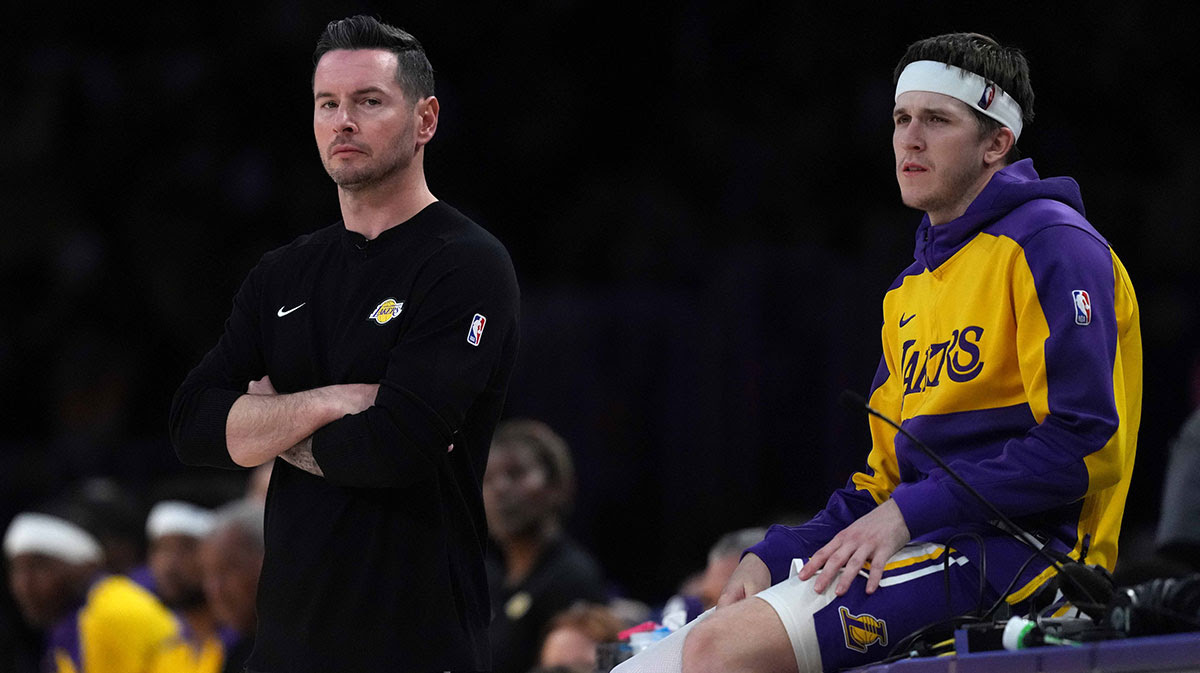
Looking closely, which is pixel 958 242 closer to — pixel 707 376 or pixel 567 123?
pixel 707 376

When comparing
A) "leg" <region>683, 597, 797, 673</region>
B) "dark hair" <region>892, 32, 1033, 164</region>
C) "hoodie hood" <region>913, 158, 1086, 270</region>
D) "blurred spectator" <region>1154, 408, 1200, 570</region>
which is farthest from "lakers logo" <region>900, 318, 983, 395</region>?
"blurred spectator" <region>1154, 408, 1200, 570</region>

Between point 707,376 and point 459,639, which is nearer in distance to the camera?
point 459,639

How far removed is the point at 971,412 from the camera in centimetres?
289

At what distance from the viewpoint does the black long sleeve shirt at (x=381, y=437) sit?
9.45 ft

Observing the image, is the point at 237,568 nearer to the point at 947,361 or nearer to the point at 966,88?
the point at 947,361

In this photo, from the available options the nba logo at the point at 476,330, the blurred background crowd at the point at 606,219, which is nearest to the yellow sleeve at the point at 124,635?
the blurred background crowd at the point at 606,219

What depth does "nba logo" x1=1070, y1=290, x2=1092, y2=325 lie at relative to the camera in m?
2.73

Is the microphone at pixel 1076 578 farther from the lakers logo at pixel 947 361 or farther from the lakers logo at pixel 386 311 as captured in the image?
the lakers logo at pixel 386 311

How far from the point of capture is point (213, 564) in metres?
5.92

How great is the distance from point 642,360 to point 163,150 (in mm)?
4044

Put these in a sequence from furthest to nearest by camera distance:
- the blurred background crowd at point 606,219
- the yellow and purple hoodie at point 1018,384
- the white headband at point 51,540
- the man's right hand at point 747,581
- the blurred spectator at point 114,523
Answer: the blurred spectator at point 114,523 → the blurred background crowd at point 606,219 → the white headband at point 51,540 → the man's right hand at point 747,581 → the yellow and purple hoodie at point 1018,384

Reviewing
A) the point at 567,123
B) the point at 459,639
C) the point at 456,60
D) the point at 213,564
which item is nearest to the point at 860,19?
the point at 567,123

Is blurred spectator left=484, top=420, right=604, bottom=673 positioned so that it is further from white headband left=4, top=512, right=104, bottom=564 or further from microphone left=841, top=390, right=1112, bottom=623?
microphone left=841, top=390, right=1112, bottom=623

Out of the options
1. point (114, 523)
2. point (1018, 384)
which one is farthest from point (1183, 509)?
point (114, 523)
